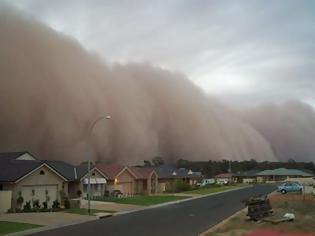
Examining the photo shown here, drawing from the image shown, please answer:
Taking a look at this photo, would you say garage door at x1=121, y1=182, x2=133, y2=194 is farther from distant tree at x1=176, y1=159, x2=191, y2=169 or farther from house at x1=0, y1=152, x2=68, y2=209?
distant tree at x1=176, y1=159, x2=191, y2=169

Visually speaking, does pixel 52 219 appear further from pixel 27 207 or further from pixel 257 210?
pixel 257 210

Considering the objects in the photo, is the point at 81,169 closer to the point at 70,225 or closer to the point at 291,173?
the point at 70,225

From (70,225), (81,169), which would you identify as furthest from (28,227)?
(81,169)

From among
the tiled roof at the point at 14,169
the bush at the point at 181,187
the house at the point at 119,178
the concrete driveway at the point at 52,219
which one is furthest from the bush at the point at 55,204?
the bush at the point at 181,187

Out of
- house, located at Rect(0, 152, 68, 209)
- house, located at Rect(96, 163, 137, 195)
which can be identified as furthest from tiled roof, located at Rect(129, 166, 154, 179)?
house, located at Rect(0, 152, 68, 209)

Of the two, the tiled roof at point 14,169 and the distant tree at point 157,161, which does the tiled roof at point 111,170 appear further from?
the distant tree at point 157,161

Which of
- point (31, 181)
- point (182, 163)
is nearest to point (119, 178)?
point (31, 181)
